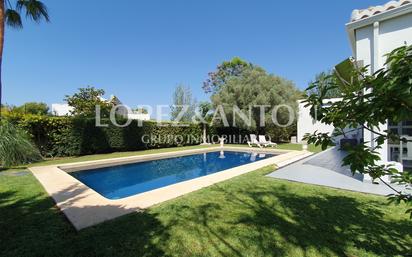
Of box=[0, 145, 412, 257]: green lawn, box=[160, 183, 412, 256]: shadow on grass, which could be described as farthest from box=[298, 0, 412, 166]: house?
box=[0, 145, 412, 257]: green lawn

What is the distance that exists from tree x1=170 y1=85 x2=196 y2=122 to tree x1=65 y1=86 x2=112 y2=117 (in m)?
7.79

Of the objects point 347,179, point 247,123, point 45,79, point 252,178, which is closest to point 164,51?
point 247,123

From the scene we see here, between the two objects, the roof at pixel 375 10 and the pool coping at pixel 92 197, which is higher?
the roof at pixel 375 10

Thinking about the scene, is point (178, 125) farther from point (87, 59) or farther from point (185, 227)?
point (185, 227)

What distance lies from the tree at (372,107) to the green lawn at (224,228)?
188cm

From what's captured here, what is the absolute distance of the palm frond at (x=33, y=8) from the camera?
27.0 ft

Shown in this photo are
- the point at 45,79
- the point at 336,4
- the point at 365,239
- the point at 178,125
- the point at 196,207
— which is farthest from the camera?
the point at 45,79

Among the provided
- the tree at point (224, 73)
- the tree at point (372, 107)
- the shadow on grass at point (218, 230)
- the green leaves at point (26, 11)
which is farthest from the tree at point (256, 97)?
the tree at point (372, 107)

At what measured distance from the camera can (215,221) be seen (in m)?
4.09

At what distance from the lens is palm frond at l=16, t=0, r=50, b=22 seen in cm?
822

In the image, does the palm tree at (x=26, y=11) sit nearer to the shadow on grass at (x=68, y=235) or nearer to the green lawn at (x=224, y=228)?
the green lawn at (x=224, y=228)

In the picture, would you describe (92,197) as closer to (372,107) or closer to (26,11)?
(372,107)

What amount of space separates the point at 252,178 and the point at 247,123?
47.2ft

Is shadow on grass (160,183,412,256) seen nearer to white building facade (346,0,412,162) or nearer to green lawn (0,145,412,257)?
green lawn (0,145,412,257)
